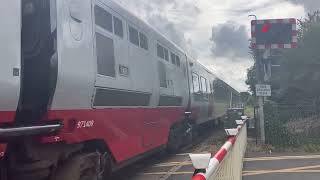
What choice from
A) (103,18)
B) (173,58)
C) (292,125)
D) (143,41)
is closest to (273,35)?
(292,125)

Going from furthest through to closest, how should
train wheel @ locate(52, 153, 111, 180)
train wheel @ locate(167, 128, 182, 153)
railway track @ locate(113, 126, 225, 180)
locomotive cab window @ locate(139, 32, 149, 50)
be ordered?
train wheel @ locate(167, 128, 182, 153) < railway track @ locate(113, 126, 225, 180) < locomotive cab window @ locate(139, 32, 149, 50) < train wheel @ locate(52, 153, 111, 180)

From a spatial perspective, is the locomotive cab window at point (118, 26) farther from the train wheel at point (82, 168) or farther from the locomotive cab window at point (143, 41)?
the train wheel at point (82, 168)

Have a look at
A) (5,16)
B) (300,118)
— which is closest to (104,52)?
(5,16)

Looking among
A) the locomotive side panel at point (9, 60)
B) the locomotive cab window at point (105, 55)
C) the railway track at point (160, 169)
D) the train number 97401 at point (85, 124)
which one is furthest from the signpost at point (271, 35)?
the locomotive side panel at point (9, 60)

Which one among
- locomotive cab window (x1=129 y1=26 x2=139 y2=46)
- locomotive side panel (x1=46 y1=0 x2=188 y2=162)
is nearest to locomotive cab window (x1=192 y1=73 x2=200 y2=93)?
locomotive side panel (x1=46 y1=0 x2=188 y2=162)

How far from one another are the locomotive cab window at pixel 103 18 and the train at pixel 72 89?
15 millimetres

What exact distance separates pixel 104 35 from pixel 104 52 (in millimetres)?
284

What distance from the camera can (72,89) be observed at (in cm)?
666

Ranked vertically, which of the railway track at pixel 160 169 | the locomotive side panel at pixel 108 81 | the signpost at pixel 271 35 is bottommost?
the railway track at pixel 160 169

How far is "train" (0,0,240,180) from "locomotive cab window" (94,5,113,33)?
15 mm

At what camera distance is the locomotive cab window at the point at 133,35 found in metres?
9.68

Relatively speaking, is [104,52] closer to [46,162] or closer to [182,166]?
[46,162]

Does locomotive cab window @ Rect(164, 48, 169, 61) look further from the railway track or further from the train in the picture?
the railway track

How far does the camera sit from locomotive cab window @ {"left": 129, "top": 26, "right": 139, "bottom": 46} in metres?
9.68
